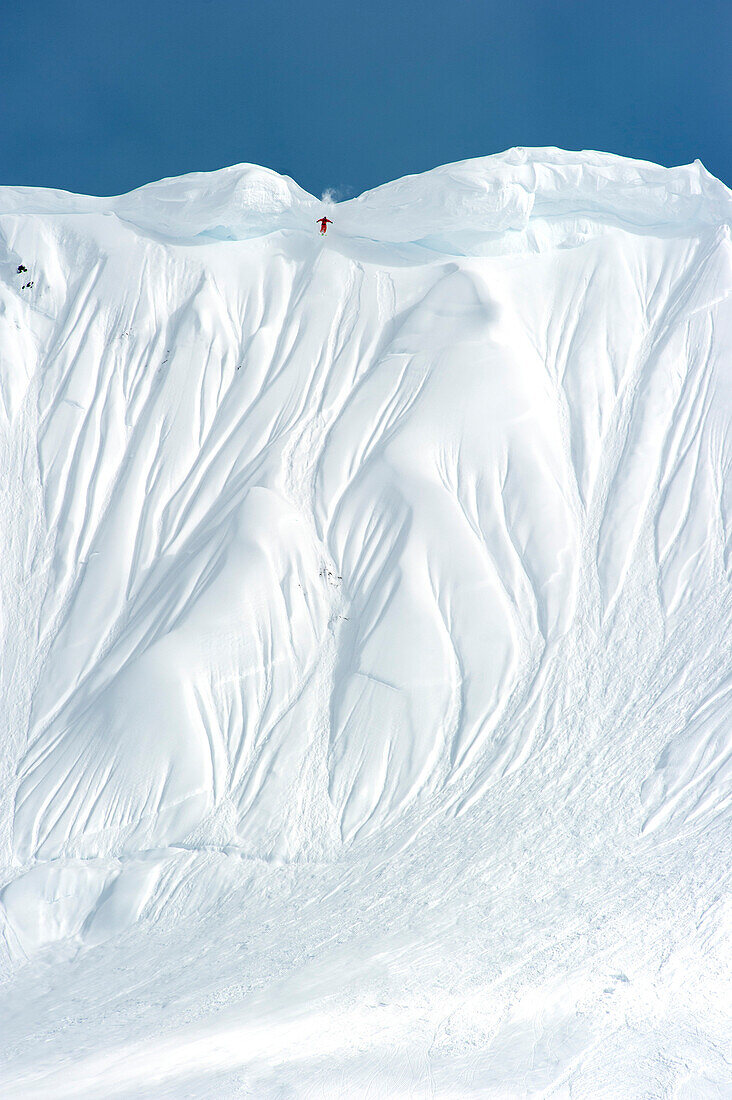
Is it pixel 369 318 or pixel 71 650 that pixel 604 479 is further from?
pixel 71 650

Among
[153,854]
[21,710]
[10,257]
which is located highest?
[10,257]

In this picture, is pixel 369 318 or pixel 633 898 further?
pixel 369 318

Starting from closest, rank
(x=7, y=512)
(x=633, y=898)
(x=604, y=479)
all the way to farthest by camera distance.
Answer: (x=633, y=898), (x=604, y=479), (x=7, y=512)

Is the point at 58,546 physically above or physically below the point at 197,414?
below

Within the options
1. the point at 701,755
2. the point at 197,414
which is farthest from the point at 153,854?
the point at 197,414

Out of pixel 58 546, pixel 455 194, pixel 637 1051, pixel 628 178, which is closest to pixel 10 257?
pixel 58 546

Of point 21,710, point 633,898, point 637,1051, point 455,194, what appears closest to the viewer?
point 637,1051

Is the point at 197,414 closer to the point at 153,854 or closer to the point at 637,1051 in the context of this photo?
the point at 153,854
